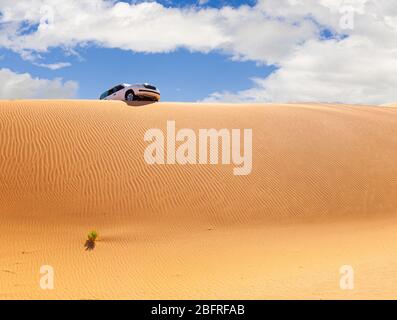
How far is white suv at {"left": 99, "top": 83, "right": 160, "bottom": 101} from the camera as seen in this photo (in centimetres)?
2053

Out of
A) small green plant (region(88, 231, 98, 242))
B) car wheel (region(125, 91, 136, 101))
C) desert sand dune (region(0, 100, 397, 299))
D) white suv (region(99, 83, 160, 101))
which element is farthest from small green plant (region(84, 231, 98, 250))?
car wheel (region(125, 91, 136, 101))

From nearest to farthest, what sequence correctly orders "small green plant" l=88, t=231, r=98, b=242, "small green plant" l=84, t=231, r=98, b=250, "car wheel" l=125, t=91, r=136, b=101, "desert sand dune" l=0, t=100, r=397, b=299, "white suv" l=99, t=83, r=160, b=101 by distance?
"desert sand dune" l=0, t=100, r=397, b=299
"small green plant" l=84, t=231, r=98, b=250
"small green plant" l=88, t=231, r=98, b=242
"white suv" l=99, t=83, r=160, b=101
"car wheel" l=125, t=91, r=136, b=101

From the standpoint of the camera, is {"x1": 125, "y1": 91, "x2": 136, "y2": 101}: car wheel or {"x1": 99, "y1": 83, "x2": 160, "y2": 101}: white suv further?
{"x1": 125, "y1": 91, "x2": 136, "y2": 101}: car wheel

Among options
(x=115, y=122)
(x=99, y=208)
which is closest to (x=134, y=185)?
(x=99, y=208)

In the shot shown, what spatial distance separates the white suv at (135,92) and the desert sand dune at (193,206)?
738 millimetres

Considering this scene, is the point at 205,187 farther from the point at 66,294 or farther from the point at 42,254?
the point at 66,294

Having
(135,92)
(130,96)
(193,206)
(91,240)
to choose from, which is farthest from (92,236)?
(130,96)

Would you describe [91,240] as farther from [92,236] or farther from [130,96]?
[130,96]

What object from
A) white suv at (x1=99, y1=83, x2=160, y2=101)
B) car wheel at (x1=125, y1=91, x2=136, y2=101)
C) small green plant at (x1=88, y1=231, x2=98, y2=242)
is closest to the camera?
small green plant at (x1=88, y1=231, x2=98, y2=242)

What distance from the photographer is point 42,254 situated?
10.4 meters

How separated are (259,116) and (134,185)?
803cm

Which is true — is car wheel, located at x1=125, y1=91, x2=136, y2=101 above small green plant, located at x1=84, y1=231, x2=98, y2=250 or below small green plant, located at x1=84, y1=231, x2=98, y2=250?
above

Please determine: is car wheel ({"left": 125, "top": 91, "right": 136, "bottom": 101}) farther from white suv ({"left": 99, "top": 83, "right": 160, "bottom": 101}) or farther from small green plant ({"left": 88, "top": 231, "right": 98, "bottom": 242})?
small green plant ({"left": 88, "top": 231, "right": 98, "bottom": 242})

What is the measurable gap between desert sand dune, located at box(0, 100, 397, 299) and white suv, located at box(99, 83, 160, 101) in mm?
738
